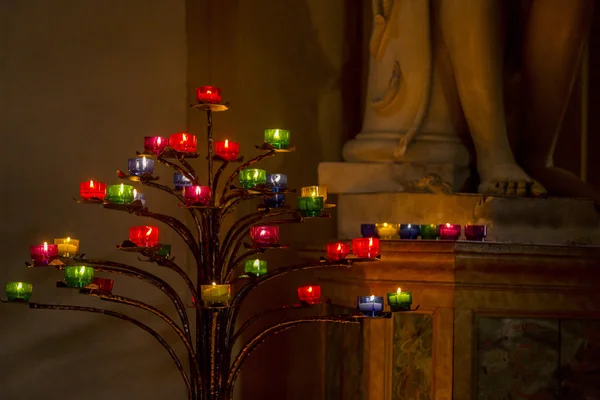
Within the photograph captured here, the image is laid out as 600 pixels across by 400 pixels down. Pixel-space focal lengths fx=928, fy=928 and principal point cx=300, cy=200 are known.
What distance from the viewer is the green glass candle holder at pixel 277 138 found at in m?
2.24

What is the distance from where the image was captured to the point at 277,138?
2246 millimetres

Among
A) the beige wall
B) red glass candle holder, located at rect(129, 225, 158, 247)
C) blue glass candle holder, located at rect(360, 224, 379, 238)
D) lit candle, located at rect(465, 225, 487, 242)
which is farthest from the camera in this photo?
the beige wall

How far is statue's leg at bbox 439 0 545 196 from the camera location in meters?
2.77

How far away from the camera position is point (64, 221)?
118 inches

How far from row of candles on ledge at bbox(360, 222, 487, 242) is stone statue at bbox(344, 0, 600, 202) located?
0.28 m

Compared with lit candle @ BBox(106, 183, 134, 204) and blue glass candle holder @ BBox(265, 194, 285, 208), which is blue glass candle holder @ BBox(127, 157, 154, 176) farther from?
blue glass candle holder @ BBox(265, 194, 285, 208)

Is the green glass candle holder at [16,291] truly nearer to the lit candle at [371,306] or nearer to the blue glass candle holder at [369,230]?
the lit candle at [371,306]

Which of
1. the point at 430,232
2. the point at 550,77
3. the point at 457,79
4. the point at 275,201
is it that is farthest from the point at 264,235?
the point at 550,77

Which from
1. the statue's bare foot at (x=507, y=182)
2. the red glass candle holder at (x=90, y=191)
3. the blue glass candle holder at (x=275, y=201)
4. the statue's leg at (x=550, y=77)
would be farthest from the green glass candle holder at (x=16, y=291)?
the statue's leg at (x=550, y=77)

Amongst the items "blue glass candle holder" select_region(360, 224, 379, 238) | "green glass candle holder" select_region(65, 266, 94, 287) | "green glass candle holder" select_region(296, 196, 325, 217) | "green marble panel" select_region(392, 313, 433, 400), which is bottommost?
"green marble panel" select_region(392, 313, 433, 400)

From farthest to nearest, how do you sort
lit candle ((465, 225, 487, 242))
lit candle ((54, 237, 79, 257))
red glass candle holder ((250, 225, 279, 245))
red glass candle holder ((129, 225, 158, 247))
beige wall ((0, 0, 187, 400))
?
beige wall ((0, 0, 187, 400))
lit candle ((465, 225, 487, 242))
lit candle ((54, 237, 79, 257))
red glass candle holder ((250, 225, 279, 245))
red glass candle holder ((129, 225, 158, 247))

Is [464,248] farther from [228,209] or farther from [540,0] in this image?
[540,0]

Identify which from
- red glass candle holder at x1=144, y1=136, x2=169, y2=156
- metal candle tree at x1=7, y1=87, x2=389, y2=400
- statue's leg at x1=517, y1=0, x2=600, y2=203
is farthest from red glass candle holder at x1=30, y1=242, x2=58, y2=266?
statue's leg at x1=517, y1=0, x2=600, y2=203

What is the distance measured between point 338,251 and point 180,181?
1.51ft
